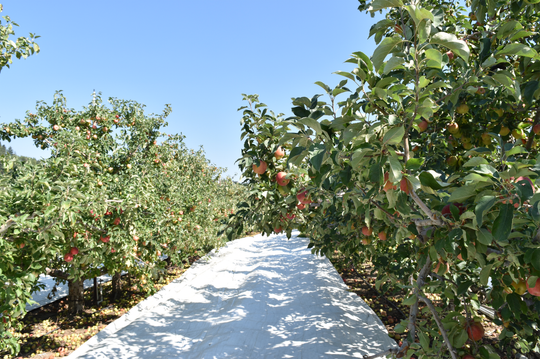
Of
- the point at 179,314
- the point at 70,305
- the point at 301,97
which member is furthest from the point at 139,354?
the point at 301,97

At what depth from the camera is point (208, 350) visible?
3715 mm

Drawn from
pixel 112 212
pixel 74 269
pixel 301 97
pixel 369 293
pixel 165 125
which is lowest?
pixel 369 293

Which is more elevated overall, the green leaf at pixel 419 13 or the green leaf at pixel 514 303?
the green leaf at pixel 419 13

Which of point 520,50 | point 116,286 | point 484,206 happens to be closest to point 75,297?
point 116,286

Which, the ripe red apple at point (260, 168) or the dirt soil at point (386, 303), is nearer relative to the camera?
the ripe red apple at point (260, 168)

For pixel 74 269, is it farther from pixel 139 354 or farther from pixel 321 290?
pixel 321 290

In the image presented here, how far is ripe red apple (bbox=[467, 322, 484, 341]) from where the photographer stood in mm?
1969

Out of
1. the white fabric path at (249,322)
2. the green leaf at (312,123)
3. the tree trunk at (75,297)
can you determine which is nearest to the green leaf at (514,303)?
the green leaf at (312,123)

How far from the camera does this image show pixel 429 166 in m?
2.37

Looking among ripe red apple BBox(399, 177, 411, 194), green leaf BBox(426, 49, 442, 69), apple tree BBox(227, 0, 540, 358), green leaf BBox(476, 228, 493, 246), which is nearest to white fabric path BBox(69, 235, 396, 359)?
apple tree BBox(227, 0, 540, 358)

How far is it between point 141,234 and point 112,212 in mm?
591

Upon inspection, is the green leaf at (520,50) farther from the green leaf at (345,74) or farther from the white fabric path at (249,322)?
the white fabric path at (249,322)

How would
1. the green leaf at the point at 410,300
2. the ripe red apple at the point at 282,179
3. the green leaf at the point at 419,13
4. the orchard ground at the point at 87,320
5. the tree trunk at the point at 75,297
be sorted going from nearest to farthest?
the green leaf at the point at 419,13
the green leaf at the point at 410,300
the ripe red apple at the point at 282,179
the orchard ground at the point at 87,320
the tree trunk at the point at 75,297

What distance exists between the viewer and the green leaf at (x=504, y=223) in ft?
2.82
